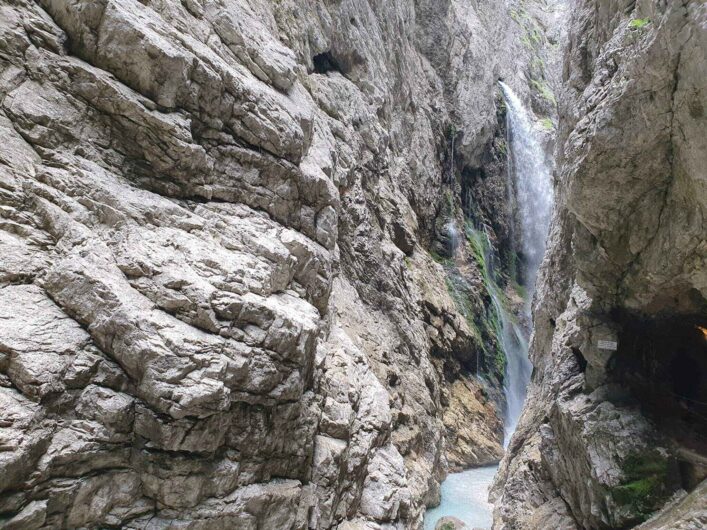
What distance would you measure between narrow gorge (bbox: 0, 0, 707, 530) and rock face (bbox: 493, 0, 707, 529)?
5 cm

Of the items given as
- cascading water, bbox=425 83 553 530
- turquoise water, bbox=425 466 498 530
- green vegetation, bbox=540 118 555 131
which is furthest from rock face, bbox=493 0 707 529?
green vegetation, bbox=540 118 555 131

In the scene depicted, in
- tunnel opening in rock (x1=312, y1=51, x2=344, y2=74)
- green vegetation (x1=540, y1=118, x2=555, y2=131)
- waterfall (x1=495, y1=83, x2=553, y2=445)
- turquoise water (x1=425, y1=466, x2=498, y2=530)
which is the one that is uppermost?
green vegetation (x1=540, y1=118, x2=555, y2=131)

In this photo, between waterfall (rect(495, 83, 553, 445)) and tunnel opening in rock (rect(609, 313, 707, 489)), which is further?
waterfall (rect(495, 83, 553, 445))

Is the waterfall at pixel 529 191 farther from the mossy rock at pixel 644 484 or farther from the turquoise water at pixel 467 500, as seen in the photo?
the mossy rock at pixel 644 484

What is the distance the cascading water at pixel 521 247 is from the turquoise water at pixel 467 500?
45mm

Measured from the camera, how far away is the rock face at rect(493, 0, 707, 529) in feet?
24.9

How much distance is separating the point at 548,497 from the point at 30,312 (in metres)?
13.8

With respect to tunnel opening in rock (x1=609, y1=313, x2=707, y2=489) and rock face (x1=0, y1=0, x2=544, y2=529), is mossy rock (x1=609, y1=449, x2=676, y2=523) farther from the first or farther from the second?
rock face (x1=0, y1=0, x2=544, y2=529)

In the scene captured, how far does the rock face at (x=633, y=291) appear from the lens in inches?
299

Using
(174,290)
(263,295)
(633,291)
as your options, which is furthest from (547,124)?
(174,290)

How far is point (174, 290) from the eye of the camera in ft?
25.6

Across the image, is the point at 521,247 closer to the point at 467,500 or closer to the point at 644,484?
the point at 467,500

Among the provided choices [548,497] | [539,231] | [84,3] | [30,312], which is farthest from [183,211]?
[539,231]

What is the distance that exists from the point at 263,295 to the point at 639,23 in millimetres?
8931
